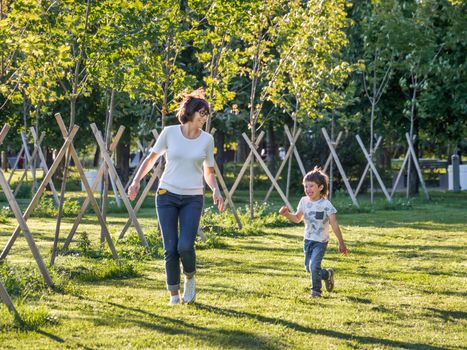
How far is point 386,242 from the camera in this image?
16.1 metres

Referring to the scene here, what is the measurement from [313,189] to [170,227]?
1.61 metres

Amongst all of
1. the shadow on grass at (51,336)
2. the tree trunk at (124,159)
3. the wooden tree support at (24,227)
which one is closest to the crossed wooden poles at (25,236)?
the wooden tree support at (24,227)

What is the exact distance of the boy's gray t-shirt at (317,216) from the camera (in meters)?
9.87

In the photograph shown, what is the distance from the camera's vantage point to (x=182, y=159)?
8922 mm

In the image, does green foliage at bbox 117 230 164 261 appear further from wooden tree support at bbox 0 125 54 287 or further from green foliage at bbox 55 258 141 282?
wooden tree support at bbox 0 125 54 287

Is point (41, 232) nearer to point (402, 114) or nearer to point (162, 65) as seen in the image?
point (162, 65)

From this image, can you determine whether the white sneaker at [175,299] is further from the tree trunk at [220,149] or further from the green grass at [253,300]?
the tree trunk at [220,149]

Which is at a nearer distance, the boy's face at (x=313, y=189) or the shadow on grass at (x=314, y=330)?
the shadow on grass at (x=314, y=330)

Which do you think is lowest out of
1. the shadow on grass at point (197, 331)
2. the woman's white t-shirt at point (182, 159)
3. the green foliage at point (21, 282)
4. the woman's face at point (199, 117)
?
the shadow on grass at point (197, 331)

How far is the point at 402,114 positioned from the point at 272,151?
27.1ft

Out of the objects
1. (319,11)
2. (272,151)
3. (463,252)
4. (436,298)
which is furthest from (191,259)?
(272,151)

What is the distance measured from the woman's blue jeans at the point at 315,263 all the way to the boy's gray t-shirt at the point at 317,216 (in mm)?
59

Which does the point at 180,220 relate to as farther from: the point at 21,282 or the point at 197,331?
the point at 21,282

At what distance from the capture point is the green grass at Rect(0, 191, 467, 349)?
758cm
